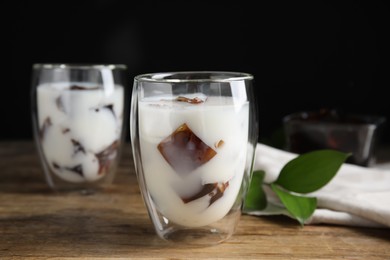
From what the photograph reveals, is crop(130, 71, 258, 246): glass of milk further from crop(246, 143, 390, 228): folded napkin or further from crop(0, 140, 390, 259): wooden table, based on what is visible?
crop(246, 143, 390, 228): folded napkin

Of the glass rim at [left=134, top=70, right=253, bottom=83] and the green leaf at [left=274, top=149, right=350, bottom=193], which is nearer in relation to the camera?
the glass rim at [left=134, top=70, right=253, bottom=83]

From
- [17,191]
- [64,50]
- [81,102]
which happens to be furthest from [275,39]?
[17,191]

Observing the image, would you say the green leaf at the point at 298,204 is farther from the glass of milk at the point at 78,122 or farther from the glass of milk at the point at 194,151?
the glass of milk at the point at 78,122

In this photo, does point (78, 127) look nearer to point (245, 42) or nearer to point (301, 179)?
point (301, 179)

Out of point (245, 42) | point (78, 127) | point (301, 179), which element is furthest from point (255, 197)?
point (245, 42)

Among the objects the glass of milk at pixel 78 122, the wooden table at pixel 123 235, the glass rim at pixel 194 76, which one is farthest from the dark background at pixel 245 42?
the glass rim at pixel 194 76

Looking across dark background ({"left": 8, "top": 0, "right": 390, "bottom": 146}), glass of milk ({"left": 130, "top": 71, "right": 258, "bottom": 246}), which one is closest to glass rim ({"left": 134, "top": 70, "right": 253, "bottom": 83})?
glass of milk ({"left": 130, "top": 71, "right": 258, "bottom": 246})

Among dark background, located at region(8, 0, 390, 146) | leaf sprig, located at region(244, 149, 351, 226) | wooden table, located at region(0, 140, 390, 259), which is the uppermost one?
dark background, located at region(8, 0, 390, 146)
